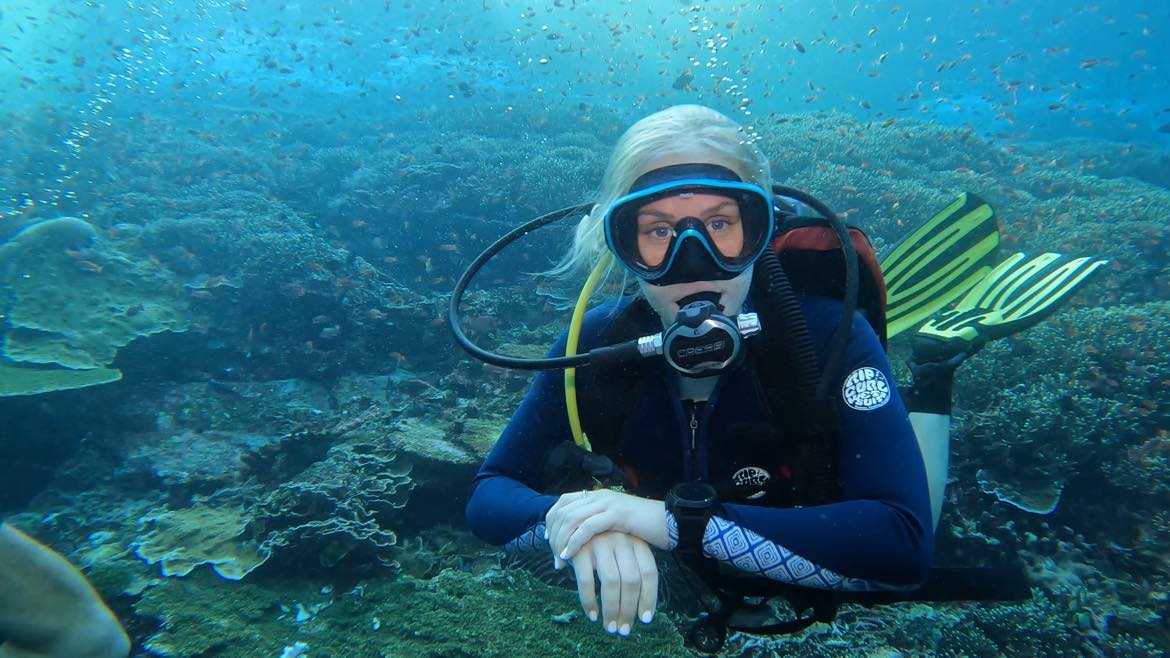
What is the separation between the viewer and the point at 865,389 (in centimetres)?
180

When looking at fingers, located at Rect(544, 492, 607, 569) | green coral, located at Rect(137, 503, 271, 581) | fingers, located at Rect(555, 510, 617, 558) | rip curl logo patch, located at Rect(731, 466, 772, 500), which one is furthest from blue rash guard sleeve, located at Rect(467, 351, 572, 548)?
green coral, located at Rect(137, 503, 271, 581)

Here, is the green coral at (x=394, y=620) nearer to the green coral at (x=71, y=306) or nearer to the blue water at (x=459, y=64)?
the green coral at (x=71, y=306)

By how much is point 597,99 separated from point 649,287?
37.2 m

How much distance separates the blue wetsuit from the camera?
153 cm

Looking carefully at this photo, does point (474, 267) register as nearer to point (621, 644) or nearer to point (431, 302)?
point (621, 644)

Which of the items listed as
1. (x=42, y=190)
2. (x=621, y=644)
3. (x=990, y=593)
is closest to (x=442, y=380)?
(x=621, y=644)

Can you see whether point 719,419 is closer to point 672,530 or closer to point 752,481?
point 752,481

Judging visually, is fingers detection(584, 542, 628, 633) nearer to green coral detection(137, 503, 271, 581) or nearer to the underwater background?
the underwater background

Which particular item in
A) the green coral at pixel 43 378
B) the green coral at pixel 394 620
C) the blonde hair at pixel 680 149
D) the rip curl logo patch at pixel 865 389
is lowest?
the green coral at pixel 394 620

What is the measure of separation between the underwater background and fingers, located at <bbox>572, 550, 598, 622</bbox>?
2.18 m

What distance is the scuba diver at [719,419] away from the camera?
1.53 meters

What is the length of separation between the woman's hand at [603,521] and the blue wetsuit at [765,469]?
67mm

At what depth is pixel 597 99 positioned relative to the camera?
35688 millimetres

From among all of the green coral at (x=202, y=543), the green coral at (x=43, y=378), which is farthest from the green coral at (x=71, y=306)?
the green coral at (x=202, y=543)
